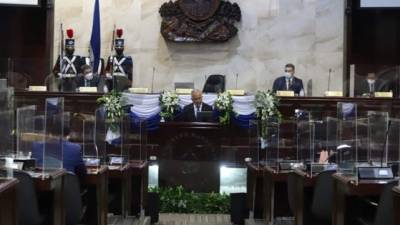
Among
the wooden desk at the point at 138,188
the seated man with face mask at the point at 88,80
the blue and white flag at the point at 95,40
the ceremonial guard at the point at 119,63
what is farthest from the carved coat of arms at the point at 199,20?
the wooden desk at the point at 138,188

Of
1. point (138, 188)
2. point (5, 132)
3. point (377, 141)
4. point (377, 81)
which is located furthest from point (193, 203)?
point (5, 132)

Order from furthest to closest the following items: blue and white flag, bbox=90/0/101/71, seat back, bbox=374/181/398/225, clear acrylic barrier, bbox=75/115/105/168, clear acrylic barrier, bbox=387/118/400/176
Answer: blue and white flag, bbox=90/0/101/71
clear acrylic barrier, bbox=75/115/105/168
clear acrylic barrier, bbox=387/118/400/176
seat back, bbox=374/181/398/225

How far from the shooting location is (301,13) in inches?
558

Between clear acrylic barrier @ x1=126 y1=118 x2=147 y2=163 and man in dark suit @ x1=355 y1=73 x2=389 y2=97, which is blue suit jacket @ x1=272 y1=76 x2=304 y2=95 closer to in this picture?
man in dark suit @ x1=355 y1=73 x2=389 y2=97

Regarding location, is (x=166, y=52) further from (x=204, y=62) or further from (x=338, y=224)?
(x=338, y=224)

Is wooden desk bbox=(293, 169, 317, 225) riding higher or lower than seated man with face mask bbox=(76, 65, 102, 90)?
lower

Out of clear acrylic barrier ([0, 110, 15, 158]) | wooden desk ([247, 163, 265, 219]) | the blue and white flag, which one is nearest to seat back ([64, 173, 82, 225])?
clear acrylic barrier ([0, 110, 15, 158])

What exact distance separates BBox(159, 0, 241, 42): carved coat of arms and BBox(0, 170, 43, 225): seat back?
31.0ft

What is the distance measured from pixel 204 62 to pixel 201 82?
0.42 m

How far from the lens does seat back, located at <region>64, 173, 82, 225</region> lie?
Answer: 530 cm

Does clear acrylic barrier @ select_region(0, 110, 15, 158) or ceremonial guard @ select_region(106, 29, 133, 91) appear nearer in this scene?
clear acrylic barrier @ select_region(0, 110, 15, 158)

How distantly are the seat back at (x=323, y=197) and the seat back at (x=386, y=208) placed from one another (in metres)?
1.04

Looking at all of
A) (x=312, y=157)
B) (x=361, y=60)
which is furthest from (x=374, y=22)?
(x=312, y=157)

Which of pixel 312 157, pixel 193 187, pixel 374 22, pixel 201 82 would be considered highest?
pixel 374 22
